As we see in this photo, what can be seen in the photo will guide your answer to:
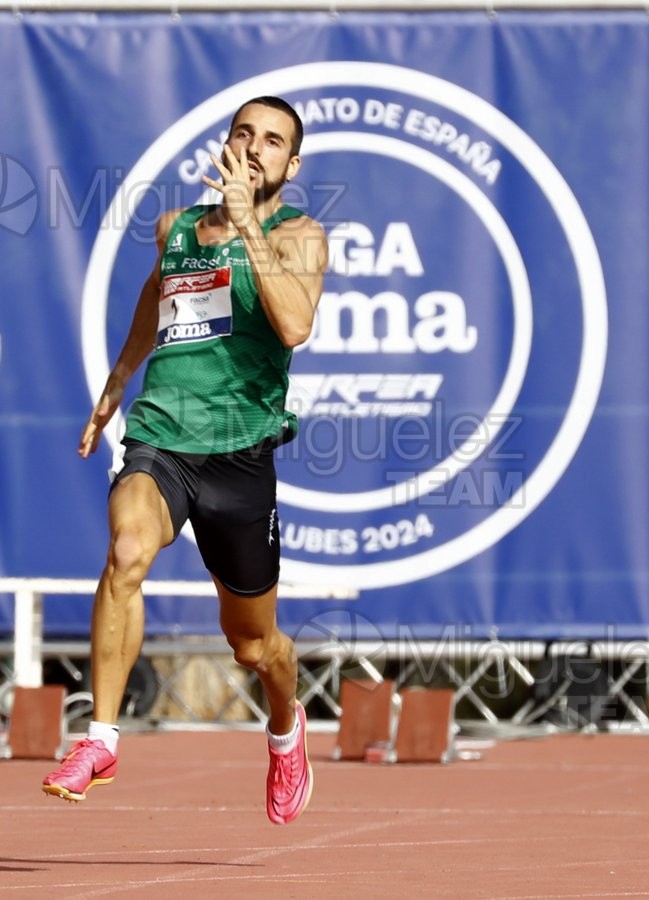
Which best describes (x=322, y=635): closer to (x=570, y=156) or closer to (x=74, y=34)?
(x=570, y=156)

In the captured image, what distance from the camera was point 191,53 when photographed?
9.35 m

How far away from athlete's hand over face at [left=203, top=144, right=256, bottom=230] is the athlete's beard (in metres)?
0.22

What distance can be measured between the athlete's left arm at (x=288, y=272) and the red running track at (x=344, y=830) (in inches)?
56.7

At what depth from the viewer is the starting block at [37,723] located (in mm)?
8180

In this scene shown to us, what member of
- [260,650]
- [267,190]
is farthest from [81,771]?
[267,190]

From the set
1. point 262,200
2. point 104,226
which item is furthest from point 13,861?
point 104,226

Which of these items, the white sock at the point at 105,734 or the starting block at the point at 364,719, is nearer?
the white sock at the point at 105,734

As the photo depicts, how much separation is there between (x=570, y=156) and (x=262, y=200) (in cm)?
466

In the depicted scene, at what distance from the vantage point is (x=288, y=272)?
15.1 feet

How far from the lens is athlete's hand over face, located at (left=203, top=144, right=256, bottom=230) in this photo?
14.6ft

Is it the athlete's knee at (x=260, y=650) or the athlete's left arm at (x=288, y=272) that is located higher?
the athlete's left arm at (x=288, y=272)

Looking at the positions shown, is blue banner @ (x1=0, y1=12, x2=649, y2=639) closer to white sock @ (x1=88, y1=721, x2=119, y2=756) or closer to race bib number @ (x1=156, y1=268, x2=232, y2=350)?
race bib number @ (x1=156, y1=268, x2=232, y2=350)

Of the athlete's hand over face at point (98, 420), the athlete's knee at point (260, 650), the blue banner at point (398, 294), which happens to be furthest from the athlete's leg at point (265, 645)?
the blue banner at point (398, 294)

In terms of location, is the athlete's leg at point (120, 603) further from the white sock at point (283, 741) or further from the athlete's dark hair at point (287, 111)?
the athlete's dark hair at point (287, 111)
